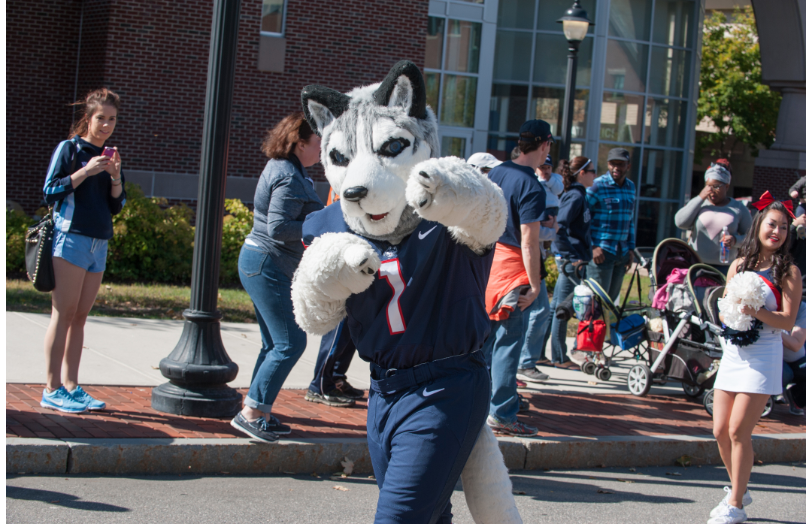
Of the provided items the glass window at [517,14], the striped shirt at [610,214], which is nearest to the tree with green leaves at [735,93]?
the glass window at [517,14]

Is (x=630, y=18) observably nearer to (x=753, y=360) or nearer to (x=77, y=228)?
(x=753, y=360)

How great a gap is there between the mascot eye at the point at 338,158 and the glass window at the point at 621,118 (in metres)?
18.8

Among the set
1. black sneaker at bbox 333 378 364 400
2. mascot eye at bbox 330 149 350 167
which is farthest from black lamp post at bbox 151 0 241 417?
mascot eye at bbox 330 149 350 167

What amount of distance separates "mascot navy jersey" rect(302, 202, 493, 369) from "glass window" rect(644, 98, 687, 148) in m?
20.0

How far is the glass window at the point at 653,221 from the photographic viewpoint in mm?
21422

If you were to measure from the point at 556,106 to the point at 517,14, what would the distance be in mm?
2515

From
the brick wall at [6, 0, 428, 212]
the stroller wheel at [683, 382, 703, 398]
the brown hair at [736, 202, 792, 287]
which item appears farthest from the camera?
the brick wall at [6, 0, 428, 212]

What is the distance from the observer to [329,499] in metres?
4.35

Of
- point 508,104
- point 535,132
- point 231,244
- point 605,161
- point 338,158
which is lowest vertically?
point 231,244

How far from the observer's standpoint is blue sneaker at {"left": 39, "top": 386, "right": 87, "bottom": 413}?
16.1 ft

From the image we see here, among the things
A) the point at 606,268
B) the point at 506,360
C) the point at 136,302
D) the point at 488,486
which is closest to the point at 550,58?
the point at 606,268

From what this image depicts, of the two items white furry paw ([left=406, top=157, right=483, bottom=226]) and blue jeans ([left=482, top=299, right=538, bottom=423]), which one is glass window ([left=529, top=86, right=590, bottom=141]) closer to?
blue jeans ([left=482, top=299, right=538, bottom=423])

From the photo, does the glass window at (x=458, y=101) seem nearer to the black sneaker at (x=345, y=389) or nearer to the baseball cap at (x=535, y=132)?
the black sneaker at (x=345, y=389)

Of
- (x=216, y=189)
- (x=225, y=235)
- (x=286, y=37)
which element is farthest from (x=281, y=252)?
(x=286, y=37)
